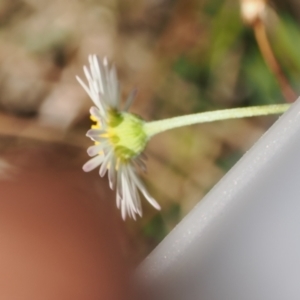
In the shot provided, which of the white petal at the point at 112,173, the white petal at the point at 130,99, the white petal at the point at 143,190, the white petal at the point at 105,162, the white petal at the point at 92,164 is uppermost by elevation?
the white petal at the point at 130,99

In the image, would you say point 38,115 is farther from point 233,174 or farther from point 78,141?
point 233,174

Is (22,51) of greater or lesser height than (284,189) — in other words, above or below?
above

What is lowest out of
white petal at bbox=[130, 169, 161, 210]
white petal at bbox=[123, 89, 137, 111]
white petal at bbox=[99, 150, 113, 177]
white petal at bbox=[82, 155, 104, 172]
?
white petal at bbox=[130, 169, 161, 210]

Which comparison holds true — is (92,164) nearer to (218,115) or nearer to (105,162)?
(105,162)

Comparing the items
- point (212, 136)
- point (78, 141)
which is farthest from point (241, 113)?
point (78, 141)

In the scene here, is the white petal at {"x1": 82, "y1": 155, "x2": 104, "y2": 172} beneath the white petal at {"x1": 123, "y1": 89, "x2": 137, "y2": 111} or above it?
beneath

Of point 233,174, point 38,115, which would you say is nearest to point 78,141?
point 38,115

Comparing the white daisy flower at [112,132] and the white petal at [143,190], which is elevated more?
the white daisy flower at [112,132]
